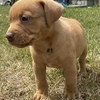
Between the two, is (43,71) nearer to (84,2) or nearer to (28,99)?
(28,99)

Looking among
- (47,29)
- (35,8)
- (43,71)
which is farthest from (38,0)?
(43,71)

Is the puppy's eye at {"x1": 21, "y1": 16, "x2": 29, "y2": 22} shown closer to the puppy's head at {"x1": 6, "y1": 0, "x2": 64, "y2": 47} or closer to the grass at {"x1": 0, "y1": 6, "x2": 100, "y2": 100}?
the puppy's head at {"x1": 6, "y1": 0, "x2": 64, "y2": 47}

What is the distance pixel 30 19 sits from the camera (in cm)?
235

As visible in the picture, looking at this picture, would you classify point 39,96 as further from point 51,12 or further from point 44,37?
point 51,12

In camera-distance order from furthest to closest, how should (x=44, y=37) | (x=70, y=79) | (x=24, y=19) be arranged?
(x=70, y=79), (x=44, y=37), (x=24, y=19)

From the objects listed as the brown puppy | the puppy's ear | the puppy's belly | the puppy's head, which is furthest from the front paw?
the puppy's ear

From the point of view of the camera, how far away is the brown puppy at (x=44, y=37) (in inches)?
91.5

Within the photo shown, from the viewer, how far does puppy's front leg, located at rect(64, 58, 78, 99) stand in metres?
2.61

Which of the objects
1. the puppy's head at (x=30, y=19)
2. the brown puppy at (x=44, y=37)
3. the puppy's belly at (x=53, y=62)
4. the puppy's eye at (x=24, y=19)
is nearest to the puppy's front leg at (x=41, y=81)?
the brown puppy at (x=44, y=37)

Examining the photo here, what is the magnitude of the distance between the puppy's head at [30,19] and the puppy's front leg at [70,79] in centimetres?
40

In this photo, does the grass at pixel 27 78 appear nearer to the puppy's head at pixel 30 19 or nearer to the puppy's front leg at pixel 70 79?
the puppy's front leg at pixel 70 79

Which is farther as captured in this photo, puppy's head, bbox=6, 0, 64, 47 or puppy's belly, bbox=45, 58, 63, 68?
puppy's belly, bbox=45, 58, 63, 68

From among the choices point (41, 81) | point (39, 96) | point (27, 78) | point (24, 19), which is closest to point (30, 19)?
point (24, 19)

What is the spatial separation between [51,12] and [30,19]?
18 cm
